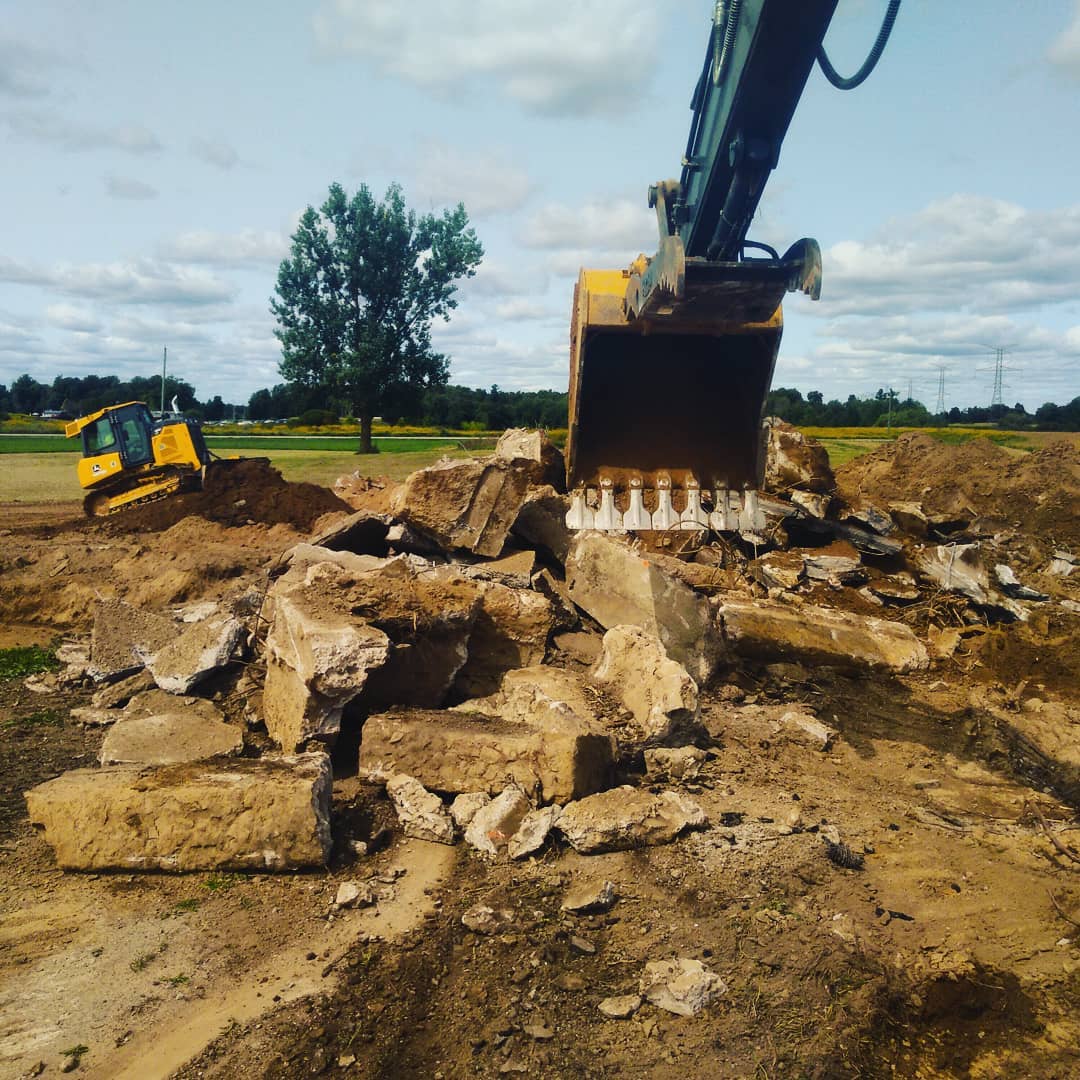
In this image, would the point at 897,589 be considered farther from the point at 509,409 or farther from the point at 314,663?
the point at 509,409

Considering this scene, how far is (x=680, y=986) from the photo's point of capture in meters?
3.21

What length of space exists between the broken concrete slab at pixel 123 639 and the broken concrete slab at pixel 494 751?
239cm

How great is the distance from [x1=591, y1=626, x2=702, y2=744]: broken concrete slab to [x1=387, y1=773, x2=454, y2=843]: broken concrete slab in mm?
1263

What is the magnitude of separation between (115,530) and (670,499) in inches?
383

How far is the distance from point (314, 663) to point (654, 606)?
2458 millimetres

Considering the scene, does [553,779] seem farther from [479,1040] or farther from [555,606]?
[555,606]

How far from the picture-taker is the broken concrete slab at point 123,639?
634 centimetres

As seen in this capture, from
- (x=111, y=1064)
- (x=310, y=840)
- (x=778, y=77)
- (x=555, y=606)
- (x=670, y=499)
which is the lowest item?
(x=111, y=1064)

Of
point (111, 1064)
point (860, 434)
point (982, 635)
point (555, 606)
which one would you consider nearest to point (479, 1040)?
point (111, 1064)

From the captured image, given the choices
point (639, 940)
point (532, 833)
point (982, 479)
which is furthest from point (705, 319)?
point (982, 479)

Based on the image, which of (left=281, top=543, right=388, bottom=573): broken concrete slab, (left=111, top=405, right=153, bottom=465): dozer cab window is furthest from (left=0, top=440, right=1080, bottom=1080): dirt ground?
(left=111, top=405, right=153, bottom=465): dozer cab window

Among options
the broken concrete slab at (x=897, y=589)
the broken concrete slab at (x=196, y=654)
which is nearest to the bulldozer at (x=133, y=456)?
the broken concrete slab at (x=196, y=654)

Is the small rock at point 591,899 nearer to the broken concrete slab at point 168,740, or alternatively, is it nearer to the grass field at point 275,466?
the broken concrete slab at point 168,740

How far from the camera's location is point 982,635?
7320 mm
